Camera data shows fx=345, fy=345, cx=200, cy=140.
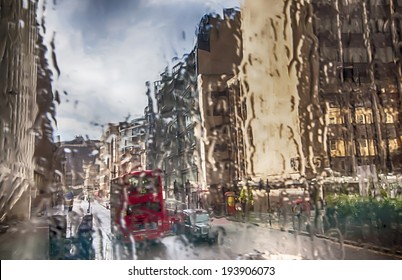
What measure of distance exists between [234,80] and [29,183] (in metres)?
1.48

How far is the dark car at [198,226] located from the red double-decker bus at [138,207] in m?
0.13

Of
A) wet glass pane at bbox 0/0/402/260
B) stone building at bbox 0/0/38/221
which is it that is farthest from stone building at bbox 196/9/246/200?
stone building at bbox 0/0/38/221

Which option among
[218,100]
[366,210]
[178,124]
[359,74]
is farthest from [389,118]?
[178,124]

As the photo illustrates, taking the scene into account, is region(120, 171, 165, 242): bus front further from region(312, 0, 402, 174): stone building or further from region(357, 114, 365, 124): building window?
region(357, 114, 365, 124): building window

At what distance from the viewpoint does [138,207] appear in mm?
2205

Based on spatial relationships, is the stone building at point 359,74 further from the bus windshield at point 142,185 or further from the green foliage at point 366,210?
the bus windshield at point 142,185

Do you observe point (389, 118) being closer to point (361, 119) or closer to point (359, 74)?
point (361, 119)

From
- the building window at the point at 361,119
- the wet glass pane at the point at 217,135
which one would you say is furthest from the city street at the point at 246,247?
the building window at the point at 361,119

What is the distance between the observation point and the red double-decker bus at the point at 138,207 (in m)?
2.14

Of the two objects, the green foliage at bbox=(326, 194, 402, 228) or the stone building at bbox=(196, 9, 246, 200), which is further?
the stone building at bbox=(196, 9, 246, 200)

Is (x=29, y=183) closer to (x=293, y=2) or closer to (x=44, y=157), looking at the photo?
(x=44, y=157)

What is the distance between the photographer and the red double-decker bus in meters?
2.14

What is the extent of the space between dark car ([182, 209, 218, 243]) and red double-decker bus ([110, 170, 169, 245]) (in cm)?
13
